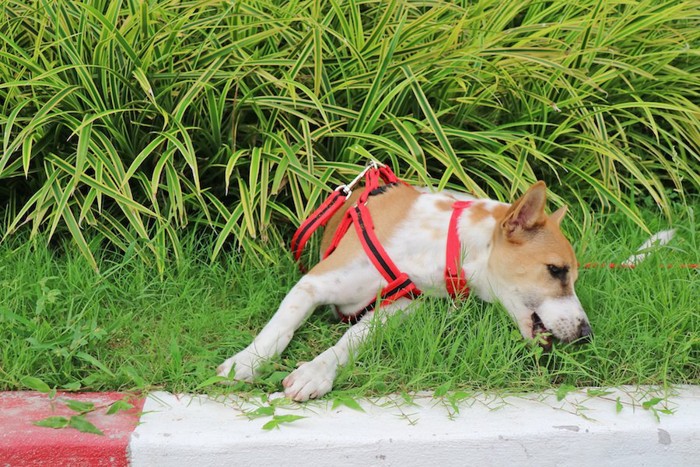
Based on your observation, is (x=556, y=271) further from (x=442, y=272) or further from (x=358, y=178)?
(x=358, y=178)

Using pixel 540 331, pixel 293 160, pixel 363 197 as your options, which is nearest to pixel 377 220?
pixel 363 197

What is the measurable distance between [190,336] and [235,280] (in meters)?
0.46

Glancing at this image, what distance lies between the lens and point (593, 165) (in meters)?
4.36

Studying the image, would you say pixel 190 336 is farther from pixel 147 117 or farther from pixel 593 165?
pixel 593 165

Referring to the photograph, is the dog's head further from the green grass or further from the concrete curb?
the concrete curb

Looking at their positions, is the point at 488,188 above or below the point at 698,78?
below

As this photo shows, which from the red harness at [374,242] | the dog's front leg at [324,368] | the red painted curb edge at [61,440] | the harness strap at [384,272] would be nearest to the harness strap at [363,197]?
the red harness at [374,242]

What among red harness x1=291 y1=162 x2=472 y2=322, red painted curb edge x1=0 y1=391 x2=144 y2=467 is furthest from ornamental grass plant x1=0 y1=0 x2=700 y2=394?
red painted curb edge x1=0 y1=391 x2=144 y2=467

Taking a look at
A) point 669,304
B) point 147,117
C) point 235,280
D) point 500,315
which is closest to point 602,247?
point 669,304

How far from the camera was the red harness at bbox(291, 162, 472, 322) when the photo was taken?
321 cm

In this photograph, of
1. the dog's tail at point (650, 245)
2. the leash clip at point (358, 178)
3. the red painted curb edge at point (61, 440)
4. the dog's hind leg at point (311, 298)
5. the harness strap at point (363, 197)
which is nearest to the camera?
the red painted curb edge at point (61, 440)

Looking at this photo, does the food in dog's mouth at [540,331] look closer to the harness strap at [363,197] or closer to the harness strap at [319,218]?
the harness strap at [363,197]

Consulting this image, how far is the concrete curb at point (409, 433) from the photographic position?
99.7 inches

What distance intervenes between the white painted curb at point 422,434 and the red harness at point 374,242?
487 millimetres
